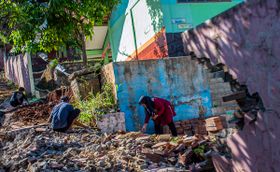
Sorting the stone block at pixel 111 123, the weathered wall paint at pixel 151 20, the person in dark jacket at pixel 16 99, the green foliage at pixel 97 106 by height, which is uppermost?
the weathered wall paint at pixel 151 20

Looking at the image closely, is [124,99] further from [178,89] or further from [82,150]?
[82,150]

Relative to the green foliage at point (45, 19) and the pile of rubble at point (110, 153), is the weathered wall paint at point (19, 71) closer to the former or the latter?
the green foliage at point (45, 19)

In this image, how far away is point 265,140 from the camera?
331 cm

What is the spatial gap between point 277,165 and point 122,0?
12.0 meters

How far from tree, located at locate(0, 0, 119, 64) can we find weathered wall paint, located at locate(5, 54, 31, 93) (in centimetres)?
369

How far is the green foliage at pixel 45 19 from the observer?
11.3m

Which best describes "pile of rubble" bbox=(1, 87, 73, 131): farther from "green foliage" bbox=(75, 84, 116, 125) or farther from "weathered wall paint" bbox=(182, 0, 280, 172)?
"weathered wall paint" bbox=(182, 0, 280, 172)

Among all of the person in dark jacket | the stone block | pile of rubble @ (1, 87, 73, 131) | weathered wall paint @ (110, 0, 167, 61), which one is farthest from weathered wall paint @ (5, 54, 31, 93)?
the stone block

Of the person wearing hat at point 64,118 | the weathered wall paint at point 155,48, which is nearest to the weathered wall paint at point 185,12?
the weathered wall paint at point 155,48

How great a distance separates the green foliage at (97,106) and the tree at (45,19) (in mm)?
3617

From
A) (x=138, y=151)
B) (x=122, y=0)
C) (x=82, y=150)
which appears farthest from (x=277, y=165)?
(x=122, y=0)

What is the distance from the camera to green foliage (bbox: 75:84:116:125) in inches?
352

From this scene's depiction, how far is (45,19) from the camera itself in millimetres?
11508

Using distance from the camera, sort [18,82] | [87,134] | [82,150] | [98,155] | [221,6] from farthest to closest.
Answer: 1. [18,82]
2. [221,6]
3. [87,134]
4. [82,150]
5. [98,155]
